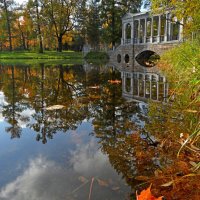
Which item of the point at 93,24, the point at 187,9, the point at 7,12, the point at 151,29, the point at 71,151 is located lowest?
the point at 71,151

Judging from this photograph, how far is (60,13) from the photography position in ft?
141

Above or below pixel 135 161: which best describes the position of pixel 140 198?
above

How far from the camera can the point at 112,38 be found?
41.8 metres

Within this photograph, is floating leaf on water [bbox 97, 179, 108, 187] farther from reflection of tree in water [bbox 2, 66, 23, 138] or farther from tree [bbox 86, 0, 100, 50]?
tree [bbox 86, 0, 100, 50]

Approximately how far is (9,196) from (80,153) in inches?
45.0

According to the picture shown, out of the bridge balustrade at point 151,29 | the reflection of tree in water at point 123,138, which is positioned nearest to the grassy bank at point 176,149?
the reflection of tree in water at point 123,138

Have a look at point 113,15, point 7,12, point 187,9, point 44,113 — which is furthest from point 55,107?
point 7,12

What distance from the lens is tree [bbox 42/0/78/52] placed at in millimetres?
42750

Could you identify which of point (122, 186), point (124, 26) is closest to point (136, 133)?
point (122, 186)

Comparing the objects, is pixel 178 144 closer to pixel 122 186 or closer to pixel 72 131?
pixel 122 186

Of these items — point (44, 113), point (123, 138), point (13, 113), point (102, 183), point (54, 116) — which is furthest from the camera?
point (13, 113)

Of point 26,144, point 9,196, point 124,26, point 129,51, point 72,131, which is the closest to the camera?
point 9,196

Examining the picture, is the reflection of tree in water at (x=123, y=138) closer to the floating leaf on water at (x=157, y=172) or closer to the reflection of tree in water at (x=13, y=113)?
the floating leaf on water at (x=157, y=172)

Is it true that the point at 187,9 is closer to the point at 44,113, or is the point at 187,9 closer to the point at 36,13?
the point at 44,113
